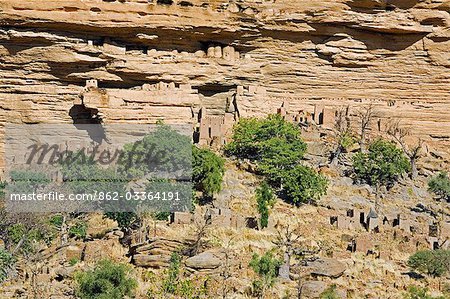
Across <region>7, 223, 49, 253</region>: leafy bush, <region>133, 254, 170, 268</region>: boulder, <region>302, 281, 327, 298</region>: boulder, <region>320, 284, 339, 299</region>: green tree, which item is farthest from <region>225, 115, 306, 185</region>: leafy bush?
<region>320, 284, 339, 299</region>: green tree

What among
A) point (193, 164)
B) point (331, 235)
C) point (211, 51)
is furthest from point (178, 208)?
point (211, 51)

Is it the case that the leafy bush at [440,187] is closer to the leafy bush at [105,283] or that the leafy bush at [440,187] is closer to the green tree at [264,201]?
the green tree at [264,201]

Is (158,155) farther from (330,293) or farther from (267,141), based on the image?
(330,293)

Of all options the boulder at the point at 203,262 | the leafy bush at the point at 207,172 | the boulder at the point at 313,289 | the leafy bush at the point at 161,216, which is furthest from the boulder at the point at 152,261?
the leafy bush at the point at 207,172

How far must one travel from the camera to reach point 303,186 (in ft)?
98.1

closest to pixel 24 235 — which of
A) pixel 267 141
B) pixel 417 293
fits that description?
pixel 417 293

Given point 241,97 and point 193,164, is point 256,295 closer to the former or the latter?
point 193,164

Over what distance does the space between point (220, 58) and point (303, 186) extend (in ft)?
34.7

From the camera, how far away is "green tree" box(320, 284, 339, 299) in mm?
20781

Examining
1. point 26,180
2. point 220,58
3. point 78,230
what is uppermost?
point 220,58

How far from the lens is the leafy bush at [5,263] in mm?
22389

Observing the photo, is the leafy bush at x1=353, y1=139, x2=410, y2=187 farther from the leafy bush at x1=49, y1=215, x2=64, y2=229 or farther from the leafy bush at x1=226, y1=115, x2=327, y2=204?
the leafy bush at x1=49, y1=215, x2=64, y2=229

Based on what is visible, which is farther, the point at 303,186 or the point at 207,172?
the point at 303,186

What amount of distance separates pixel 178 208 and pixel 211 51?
491 inches
